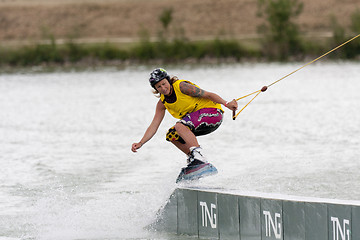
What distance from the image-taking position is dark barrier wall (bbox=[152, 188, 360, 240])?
758 cm

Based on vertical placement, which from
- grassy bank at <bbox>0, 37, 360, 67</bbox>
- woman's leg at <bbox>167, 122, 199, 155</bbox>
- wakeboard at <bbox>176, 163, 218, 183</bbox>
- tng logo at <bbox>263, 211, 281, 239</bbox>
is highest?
grassy bank at <bbox>0, 37, 360, 67</bbox>

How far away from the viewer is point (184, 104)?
975 cm

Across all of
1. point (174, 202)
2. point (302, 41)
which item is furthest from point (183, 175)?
point (302, 41)

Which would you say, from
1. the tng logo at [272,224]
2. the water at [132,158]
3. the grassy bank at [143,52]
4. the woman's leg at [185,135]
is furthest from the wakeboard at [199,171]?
the grassy bank at [143,52]

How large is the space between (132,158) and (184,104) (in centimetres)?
735

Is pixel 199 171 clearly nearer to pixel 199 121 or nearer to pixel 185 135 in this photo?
pixel 185 135

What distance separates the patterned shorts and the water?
97cm

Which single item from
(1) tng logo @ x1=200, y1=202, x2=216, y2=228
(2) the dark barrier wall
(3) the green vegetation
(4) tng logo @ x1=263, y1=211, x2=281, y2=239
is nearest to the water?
(2) the dark barrier wall

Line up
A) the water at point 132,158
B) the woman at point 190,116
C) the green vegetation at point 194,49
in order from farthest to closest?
the green vegetation at point 194,49, the water at point 132,158, the woman at point 190,116

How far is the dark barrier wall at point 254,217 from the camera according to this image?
24.9 ft

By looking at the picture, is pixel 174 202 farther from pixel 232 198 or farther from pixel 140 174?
pixel 140 174

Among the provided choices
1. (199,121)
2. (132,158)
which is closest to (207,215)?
(199,121)

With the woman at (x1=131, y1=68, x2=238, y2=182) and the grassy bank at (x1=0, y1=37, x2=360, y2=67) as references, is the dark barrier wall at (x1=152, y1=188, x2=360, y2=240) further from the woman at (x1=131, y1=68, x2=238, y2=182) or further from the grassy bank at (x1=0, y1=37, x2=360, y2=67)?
the grassy bank at (x1=0, y1=37, x2=360, y2=67)

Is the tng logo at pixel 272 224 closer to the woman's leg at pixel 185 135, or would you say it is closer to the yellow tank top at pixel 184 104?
the woman's leg at pixel 185 135
